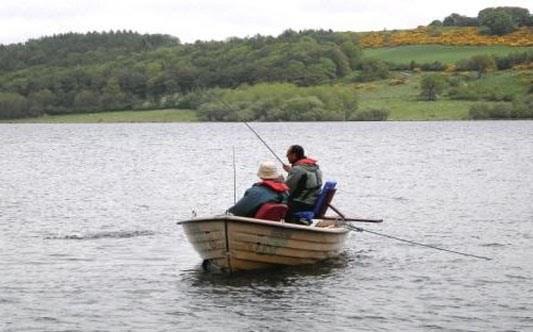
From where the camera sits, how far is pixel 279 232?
18.6 meters

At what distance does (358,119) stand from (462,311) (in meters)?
131

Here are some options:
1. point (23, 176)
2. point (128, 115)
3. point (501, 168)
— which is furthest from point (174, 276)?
point (128, 115)

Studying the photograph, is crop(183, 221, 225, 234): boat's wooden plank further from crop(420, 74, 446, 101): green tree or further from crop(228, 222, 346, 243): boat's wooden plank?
crop(420, 74, 446, 101): green tree

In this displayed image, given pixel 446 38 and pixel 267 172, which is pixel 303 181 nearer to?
pixel 267 172

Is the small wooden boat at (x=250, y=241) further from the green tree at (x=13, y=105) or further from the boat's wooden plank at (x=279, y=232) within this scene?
the green tree at (x=13, y=105)

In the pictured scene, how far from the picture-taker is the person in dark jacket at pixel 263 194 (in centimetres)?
1869

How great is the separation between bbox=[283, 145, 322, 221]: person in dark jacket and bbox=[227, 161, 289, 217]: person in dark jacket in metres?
1.10

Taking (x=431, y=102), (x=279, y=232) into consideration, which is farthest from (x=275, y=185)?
(x=431, y=102)

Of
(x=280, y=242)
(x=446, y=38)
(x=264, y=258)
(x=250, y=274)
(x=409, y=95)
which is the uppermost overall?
(x=446, y=38)

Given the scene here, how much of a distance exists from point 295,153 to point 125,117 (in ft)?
461

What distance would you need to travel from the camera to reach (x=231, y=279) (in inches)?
734

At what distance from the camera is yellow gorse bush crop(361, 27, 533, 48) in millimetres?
167625

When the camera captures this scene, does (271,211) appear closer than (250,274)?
Yes

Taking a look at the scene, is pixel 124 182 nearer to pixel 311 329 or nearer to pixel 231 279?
pixel 231 279
